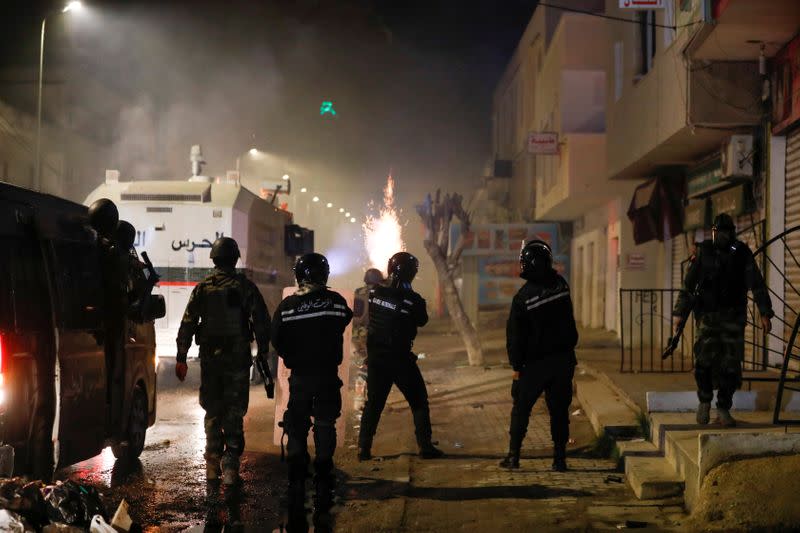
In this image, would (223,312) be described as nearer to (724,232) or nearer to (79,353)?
(79,353)

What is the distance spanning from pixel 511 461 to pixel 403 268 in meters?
1.96

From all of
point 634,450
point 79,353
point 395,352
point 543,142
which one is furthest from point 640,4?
point 543,142

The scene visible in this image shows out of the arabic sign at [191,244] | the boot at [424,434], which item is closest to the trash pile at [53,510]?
the boot at [424,434]

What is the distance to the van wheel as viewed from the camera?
7.13 m

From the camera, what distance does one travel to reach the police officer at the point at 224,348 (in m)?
6.14

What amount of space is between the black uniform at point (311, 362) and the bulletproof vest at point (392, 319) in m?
1.49

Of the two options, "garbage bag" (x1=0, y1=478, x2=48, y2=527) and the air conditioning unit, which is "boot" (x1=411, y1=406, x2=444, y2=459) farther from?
the air conditioning unit

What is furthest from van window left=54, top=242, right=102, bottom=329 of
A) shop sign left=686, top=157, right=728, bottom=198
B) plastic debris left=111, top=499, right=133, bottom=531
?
shop sign left=686, top=157, right=728, bottom=198

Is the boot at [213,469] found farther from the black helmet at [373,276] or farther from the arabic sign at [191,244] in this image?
the arabic sign at [191,244]

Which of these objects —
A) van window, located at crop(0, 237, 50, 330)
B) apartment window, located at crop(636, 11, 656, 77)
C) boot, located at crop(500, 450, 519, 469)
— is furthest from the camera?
apartment window, located at crop(636, 11, 656, 77)

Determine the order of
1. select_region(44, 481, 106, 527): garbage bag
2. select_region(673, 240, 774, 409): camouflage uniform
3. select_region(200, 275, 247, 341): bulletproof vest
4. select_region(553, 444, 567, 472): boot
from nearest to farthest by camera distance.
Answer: select_region(44, 481, 106, 527): garbage bag → select_region(200, 275, 247, 341): bulletproof vest → select_region(673, 240, 774, 409): camouflage uniform → select_region(553, 444, 567, 472): boot

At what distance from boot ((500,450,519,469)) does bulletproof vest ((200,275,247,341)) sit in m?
2.49

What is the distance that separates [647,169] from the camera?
49.3ft

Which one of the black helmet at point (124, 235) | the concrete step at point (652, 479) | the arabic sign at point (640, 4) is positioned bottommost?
the concrete step at point (652, 479)
